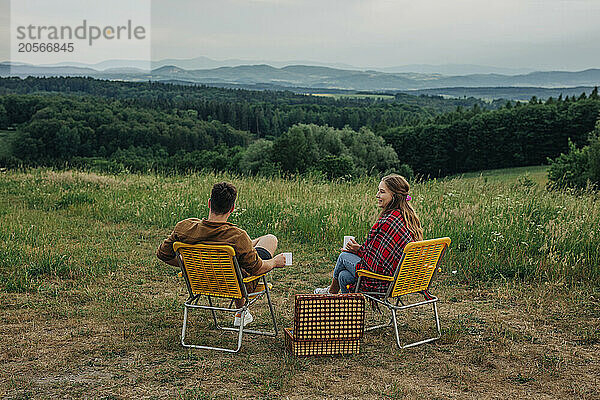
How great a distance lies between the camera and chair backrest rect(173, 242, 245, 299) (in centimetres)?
440

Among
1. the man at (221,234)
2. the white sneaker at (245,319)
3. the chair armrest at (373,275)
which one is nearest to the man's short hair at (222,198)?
the man at (221,234)

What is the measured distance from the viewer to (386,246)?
4.92 metres

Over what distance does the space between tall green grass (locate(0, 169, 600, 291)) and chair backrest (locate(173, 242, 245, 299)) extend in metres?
2.79

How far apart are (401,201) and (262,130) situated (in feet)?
218

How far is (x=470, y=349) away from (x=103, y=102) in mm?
57790

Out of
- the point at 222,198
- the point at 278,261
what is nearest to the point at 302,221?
the point at 278,261

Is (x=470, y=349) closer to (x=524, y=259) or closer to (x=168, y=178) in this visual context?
(x=524, y=259)

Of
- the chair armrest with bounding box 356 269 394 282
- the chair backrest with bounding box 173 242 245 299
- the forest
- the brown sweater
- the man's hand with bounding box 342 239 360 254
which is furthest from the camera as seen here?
the forest

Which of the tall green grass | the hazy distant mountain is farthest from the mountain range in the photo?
the tall green grass

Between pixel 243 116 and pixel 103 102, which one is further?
pixel 243 116

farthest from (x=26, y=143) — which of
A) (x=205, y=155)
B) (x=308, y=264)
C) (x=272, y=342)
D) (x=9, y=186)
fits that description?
(x=272, y=342)

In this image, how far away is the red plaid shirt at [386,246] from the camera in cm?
490

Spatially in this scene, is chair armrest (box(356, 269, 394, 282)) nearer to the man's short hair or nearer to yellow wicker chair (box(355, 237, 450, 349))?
yellow wicker chair (box(355, 237, 450, 349))

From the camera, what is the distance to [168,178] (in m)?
14.6
